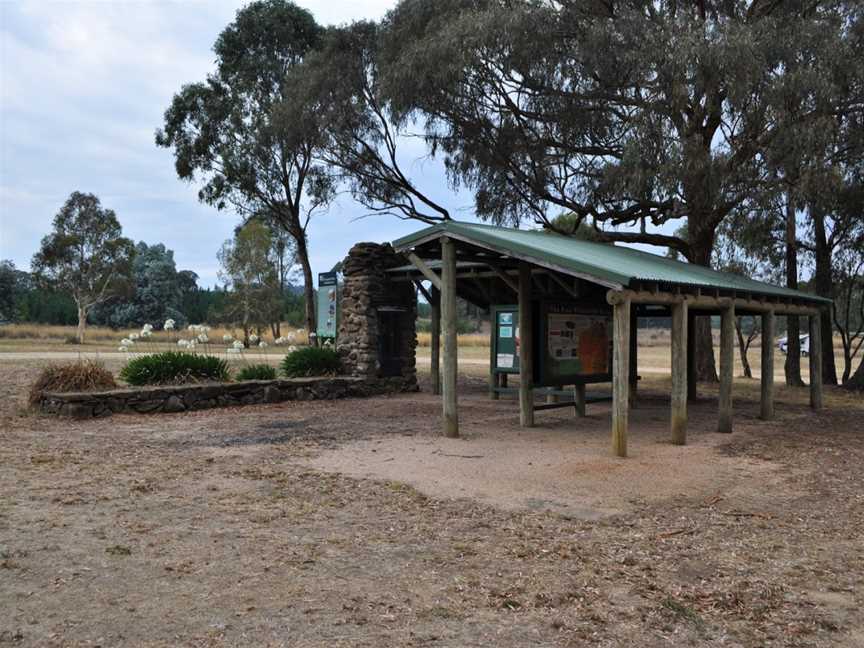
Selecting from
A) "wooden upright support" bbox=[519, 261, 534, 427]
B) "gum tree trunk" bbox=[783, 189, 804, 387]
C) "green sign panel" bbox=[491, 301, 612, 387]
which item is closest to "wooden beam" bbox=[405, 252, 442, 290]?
"wooden upright support" bbox=[519, 261, 534, 427]

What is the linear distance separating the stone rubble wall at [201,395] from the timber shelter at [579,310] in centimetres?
352

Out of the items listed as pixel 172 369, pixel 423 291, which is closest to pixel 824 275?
pixel 423 291

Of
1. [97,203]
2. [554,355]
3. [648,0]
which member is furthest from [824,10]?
[97,203]

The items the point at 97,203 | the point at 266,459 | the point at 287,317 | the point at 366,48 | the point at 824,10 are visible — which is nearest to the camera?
the point at 266,459

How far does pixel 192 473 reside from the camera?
7.65 meters

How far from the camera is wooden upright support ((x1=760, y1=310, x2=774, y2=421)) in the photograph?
41.3ft

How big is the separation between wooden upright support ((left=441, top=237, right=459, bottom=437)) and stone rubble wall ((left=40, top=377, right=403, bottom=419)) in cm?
493

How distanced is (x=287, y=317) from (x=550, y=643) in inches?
2372

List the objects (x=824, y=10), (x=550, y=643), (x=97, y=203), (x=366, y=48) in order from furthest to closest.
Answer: (x=97, y=203)
(x=366, y=48)
(x=824, y=10)
(x=550, y=643)

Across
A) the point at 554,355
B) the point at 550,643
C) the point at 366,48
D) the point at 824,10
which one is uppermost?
the point at 366,48

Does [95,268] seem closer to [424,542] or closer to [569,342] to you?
[569,342]

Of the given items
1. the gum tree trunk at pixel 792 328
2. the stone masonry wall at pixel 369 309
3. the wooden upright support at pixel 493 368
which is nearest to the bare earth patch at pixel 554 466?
the wooden upright support at pixel 493 368

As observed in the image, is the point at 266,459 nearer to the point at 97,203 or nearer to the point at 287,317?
the point at 97,203

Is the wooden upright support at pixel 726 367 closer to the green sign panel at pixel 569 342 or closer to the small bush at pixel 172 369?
the green sign panel at pixel 569 342
